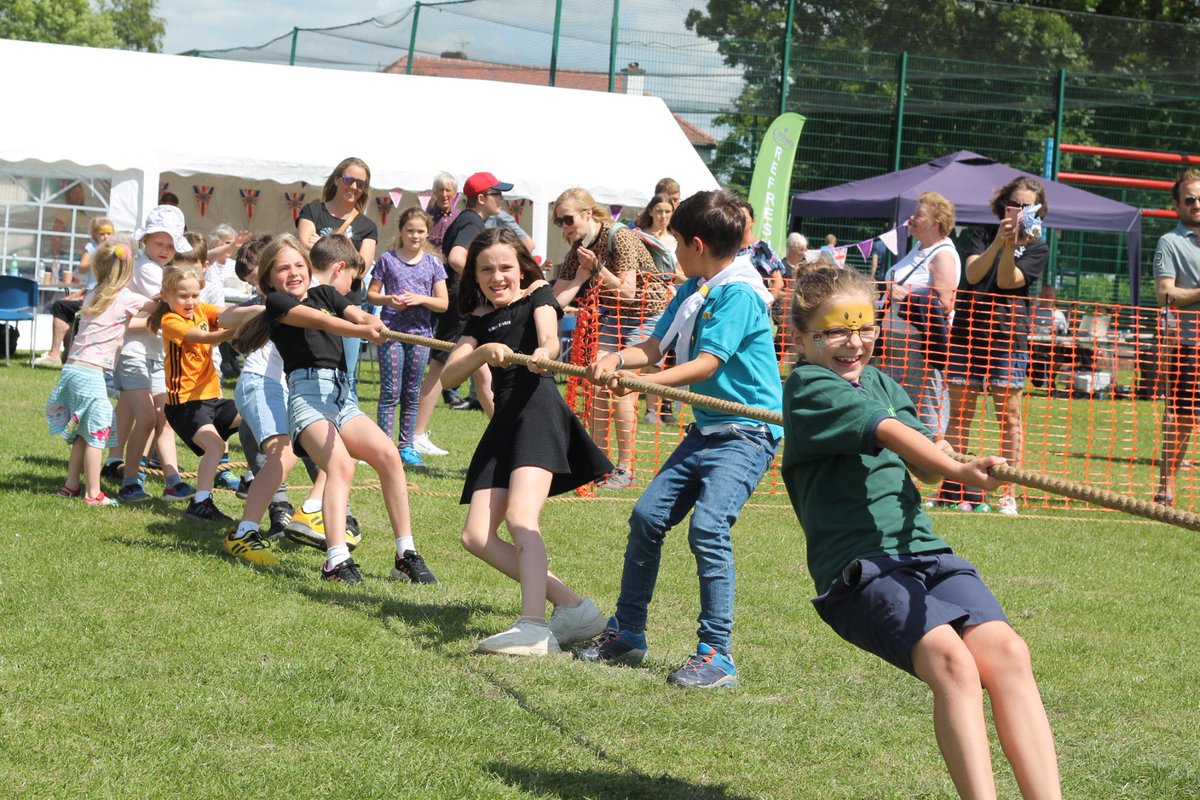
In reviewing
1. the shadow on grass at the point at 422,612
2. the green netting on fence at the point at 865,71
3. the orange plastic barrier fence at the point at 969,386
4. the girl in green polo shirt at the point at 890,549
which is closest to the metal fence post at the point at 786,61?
the green netting on fence at the point at 865,71

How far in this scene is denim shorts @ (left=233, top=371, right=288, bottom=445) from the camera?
7309 mm

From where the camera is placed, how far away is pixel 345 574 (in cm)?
635

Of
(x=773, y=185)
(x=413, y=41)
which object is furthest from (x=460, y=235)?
(x=413, y=41)

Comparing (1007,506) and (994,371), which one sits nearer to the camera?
(1007,506)

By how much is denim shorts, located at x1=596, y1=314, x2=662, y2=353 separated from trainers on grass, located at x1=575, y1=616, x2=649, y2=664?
436 cm

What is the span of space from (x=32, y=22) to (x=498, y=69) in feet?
162

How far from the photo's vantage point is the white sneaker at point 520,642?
5.19 meters

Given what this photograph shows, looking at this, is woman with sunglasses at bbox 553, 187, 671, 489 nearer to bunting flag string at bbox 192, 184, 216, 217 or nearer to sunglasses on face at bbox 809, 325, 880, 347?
sunglasses on face at bbox 809, 325, 880, 347

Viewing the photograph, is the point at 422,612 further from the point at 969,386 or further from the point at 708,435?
the point at 969,386

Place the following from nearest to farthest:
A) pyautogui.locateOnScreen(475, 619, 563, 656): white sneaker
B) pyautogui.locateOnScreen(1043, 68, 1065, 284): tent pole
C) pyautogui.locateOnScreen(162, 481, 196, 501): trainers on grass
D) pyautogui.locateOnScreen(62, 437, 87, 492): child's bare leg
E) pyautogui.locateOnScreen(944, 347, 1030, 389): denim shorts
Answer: pyautogui.locateOnScreen(475, 619, 563, 656): white sneaker, pyautogui.locateOnScreen(62, 437, 87, 492): child's bare leg, pyautogui.locateOnScreen(162, 481, 196, 501): trainers on grass, pyautogui.locateOnScreen(944, 347, 1030, 389): denim shorts, pyautogui.locateOnScreen(1043, 68, 1065, 284): tent pole

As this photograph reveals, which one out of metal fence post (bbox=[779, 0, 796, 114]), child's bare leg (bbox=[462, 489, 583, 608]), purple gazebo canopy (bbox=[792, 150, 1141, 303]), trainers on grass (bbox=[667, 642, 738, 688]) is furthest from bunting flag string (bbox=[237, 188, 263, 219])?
trainers on grass (bbox=[667, 642, 738, 688])

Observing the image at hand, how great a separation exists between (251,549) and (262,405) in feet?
3.21

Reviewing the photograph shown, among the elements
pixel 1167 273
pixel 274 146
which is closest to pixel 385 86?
pixel 274 146

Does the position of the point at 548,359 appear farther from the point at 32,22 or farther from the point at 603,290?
the point at 32,22
